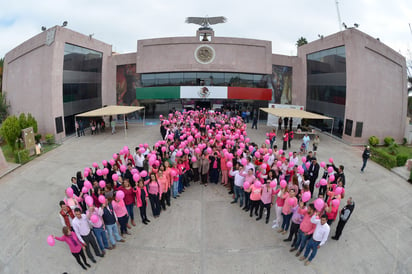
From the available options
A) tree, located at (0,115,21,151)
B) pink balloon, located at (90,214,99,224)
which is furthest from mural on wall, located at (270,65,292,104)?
pink balloon, located at (90,214,99,224)

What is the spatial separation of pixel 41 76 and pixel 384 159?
2350cm

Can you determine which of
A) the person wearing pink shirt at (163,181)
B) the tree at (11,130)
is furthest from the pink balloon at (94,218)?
the tree at (11,130)

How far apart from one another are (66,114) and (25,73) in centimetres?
495

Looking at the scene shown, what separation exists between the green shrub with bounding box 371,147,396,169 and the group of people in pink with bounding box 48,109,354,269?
623cm

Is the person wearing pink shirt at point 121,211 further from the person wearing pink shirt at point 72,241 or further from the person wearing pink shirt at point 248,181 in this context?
the person wearing pink shirt at point 248,181

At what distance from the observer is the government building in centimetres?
1619

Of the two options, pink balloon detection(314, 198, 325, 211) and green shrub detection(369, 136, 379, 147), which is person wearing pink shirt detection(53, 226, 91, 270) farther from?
green shrub detection(369, 136, 379, 147)

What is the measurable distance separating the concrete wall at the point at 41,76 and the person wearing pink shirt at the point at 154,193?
13.6 meters

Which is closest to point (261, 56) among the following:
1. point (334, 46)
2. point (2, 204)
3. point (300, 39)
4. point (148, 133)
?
point (334, 46)

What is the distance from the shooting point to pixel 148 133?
18516mm

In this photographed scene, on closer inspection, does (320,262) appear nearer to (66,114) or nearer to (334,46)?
(334,46)

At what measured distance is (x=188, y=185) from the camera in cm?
879

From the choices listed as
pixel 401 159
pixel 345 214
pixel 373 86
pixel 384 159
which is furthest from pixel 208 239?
pixel 373 86

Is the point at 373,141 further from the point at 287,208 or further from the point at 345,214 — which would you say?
the point at 287,208
